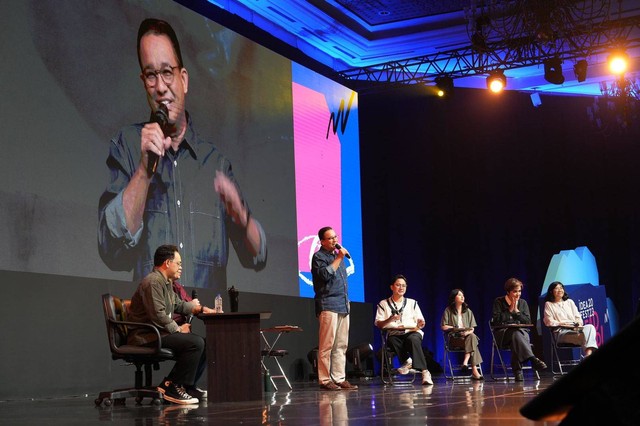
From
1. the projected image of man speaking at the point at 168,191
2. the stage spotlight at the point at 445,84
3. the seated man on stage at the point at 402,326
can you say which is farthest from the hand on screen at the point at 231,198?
the stage spotlight at the point at 445,84

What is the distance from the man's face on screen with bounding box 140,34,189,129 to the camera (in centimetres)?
809

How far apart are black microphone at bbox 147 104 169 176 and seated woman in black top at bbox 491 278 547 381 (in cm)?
382

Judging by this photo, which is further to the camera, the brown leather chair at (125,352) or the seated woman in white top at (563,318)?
the seated woman in white top at (563,318)

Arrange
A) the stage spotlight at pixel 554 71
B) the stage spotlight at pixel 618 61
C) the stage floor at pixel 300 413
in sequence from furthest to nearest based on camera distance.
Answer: the stage spotlight at pixel 554 71 → the stage spotlight at pixel 618 61 → the stage floor at pixel 300 413

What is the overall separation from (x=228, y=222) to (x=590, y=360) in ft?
27.0

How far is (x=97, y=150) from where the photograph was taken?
24.2 ft

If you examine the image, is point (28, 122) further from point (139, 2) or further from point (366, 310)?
point (366, 310)

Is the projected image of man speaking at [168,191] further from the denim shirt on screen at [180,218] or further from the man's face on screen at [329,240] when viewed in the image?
the man's face on screen at [329,240]

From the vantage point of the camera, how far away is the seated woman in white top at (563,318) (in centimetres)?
920

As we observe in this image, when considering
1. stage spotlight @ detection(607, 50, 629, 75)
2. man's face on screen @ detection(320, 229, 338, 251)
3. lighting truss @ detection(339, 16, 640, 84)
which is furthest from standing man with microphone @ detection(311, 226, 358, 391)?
stage spotlight @ detection(607, 50, 629, 75)

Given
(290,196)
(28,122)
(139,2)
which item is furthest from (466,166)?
(28,122)

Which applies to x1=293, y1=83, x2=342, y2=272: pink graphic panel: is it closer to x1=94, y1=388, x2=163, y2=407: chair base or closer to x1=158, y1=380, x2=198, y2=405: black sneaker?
x1=94, y1=388, x2=163, y2=407: chair base

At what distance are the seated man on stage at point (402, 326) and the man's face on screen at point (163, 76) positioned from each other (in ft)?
9.41

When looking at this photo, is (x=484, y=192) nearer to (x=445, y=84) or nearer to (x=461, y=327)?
(x=445, y=84)
